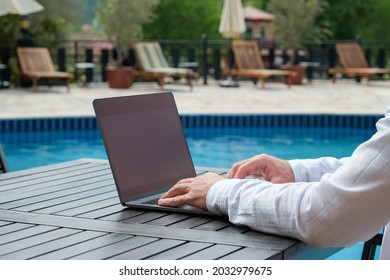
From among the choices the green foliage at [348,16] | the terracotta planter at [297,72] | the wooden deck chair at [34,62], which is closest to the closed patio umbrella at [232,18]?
the terracotta planter at [297,72]

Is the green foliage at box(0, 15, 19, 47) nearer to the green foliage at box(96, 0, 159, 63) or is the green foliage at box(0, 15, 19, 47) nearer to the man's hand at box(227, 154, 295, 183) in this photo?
the green foliage at box(96, 0, 159, 63)

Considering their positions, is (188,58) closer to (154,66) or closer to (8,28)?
(154,66)

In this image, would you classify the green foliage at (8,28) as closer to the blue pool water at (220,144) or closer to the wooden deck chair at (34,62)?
the wooden deck chair at (34,62)

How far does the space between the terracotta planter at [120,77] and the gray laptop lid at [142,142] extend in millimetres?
12004

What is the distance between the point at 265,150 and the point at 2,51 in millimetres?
6769

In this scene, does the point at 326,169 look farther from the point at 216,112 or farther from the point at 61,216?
the point at 216,112

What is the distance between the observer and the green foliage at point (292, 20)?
16.5 m

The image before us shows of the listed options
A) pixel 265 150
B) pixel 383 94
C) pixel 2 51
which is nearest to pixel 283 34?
pixel 383 94

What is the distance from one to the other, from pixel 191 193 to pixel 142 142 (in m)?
0.22

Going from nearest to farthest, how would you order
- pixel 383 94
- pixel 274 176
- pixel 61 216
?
pixel 61 216 < pixel 274 176 < pixel 383 94

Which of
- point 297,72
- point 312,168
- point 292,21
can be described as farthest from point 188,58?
point 312,168

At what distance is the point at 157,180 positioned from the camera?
202cm

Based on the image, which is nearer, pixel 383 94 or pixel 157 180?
pixel 157 180

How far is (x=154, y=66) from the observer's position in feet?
47.2
